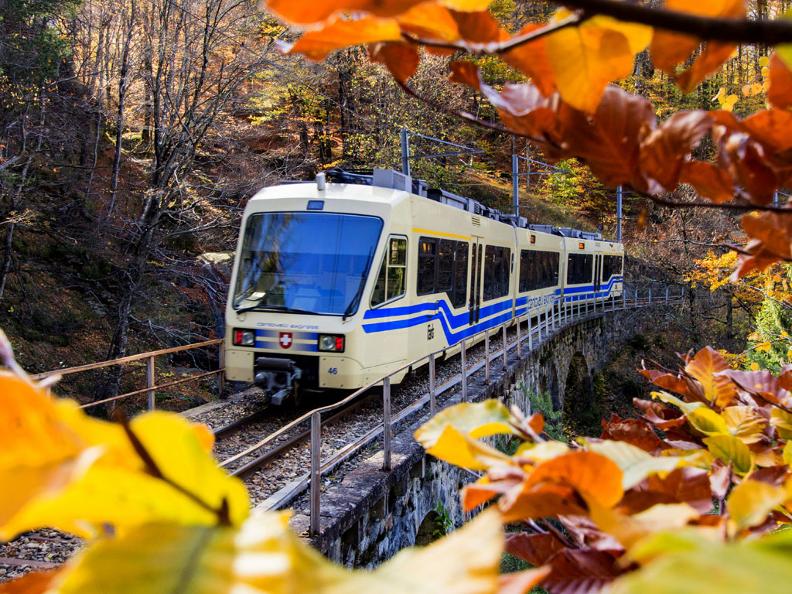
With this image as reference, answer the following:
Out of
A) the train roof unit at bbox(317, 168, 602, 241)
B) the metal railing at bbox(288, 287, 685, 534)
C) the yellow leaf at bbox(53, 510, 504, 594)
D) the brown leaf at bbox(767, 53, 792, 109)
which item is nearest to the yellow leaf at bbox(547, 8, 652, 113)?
the brown leaf at bbox(767, 53, 792, 109)

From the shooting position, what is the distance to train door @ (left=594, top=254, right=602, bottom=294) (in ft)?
87.1

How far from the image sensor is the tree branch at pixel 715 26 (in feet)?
1.60

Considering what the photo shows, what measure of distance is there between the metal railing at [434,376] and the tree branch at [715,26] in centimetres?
344

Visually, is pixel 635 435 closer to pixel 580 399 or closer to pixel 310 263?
pixel 310 263

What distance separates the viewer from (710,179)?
0.99m

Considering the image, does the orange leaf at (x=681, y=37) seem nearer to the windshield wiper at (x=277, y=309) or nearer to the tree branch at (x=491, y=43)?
the tree branch at (x=491, y=43)

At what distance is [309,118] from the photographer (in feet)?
84.9

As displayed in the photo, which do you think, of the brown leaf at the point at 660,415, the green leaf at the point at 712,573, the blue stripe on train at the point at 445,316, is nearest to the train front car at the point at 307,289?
the blue stripe on train at the point at 445,316

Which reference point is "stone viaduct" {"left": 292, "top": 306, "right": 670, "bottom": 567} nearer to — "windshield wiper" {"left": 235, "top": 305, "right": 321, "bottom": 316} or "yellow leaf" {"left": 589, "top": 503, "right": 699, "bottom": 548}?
"windshield wiper" {"left": 235, "top": 305, "right": 321, "bottom": 316}

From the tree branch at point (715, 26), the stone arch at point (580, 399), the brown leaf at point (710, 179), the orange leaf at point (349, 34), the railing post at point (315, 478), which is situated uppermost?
the orange leaf at point (349, 34)

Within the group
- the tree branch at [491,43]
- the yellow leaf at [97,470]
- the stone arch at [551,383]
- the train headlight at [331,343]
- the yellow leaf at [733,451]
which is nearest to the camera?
the yellow leaf at [97,470]

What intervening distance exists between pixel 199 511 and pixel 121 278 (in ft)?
49.1

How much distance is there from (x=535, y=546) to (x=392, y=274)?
813 cm

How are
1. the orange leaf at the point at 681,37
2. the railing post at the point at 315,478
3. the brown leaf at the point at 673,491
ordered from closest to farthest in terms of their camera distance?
the orange leaf at the point at 681,37 < the brown leaf at the point at 673,491 < the railing post at the point at 315,478
